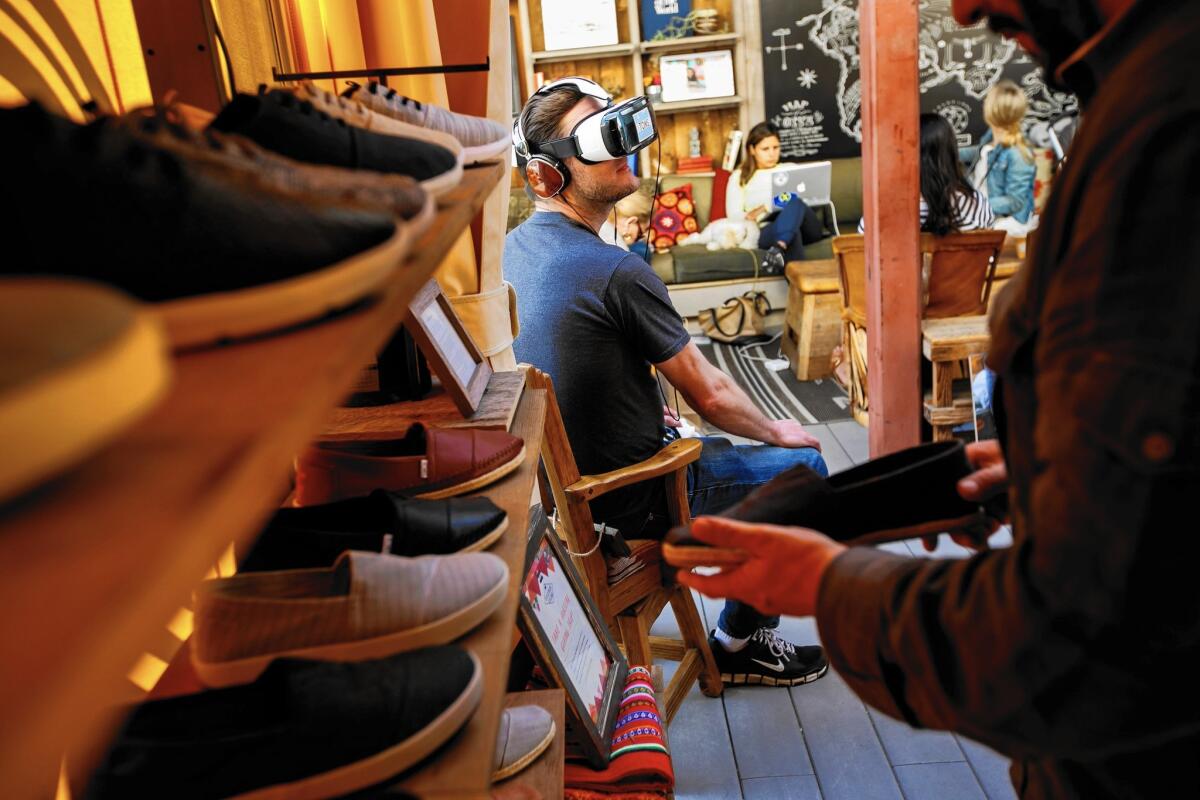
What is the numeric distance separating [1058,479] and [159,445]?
555 millimetres

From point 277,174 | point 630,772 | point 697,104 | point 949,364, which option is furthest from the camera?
point 697,104

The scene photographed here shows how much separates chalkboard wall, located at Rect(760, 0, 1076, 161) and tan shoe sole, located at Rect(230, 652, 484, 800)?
24.4 feet

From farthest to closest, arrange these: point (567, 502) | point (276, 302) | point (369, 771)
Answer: point (567, 502)
point (369, 771)
point (276, 302)

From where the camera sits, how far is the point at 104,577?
28 cm

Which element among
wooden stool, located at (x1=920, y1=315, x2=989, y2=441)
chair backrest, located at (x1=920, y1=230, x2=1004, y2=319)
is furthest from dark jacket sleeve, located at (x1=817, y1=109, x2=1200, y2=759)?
chair backrest, located at (x1=920, y1=230, x2=1004, y2=319)

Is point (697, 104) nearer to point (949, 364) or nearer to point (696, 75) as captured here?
point (696, 75)

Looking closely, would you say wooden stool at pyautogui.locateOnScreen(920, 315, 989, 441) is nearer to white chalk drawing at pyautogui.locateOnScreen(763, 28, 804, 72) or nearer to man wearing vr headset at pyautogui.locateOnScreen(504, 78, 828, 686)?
man wearing vr headset at pyautogui.locateOnScreen(504, 78, 828, 686)

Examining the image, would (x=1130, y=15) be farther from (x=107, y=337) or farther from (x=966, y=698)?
(x=107, y=337)

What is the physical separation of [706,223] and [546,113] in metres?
5.22

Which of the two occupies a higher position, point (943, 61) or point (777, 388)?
point (943, 61)

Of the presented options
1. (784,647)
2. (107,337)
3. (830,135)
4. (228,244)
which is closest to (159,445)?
(107,337)

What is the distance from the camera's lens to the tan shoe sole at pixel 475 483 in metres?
1.13

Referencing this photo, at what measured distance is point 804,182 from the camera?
7301 mm

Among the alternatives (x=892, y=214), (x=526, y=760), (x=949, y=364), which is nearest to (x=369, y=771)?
(x=526, y=760)
